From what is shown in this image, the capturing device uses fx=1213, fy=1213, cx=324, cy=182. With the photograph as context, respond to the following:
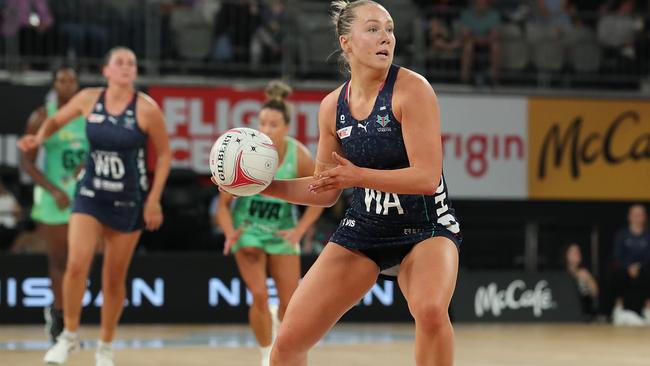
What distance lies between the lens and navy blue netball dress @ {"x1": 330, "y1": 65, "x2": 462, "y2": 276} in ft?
17.6

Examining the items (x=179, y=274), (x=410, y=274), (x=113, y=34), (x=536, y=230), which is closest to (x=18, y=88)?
(x=113, y=34)

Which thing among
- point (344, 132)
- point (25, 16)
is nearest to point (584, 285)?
point (25, 16)

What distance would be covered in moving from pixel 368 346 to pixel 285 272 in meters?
2.87

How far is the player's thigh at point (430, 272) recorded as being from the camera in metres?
5.18

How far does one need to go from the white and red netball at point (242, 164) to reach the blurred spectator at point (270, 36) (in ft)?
33.0

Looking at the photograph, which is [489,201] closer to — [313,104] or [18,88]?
[313,104]

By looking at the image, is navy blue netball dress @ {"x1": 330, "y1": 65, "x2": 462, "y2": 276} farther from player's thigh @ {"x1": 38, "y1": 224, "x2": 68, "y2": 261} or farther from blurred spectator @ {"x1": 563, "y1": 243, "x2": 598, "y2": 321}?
blurred spectator @ {"x1": 563, "y1": 243, "x2": 598, "y2": 321}

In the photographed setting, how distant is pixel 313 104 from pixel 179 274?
2780 millimetres

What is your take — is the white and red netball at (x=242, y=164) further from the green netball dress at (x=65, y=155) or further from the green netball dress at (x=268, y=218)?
the green netball dress at (x=65, y=155)

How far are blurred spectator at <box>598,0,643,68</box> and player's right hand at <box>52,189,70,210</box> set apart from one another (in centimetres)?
895

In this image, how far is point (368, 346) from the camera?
36.3 ft

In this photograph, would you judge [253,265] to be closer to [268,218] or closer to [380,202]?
[268,218]

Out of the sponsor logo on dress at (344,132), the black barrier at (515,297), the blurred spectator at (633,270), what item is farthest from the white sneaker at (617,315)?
the sponsor logo on dress at (344,132)

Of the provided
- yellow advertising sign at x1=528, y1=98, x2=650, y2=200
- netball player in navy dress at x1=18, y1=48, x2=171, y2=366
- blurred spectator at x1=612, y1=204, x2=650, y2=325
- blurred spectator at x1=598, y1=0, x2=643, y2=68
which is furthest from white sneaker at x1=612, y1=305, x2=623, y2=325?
netball player in navy dress at x1=18, y1=48, x2=171, y2=366
